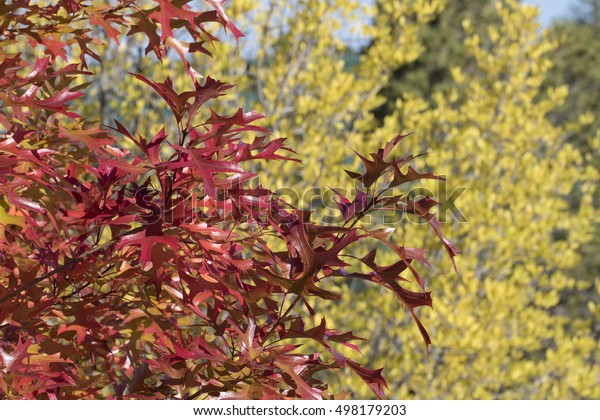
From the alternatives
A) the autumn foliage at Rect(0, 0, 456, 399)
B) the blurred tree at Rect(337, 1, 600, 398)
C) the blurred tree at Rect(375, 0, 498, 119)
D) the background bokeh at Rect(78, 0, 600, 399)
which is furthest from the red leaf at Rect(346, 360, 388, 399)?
the blurred tree at Rect(375, 0, 498, 119)

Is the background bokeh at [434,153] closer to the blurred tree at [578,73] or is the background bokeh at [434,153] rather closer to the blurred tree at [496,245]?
the blurred tree at [496,245]

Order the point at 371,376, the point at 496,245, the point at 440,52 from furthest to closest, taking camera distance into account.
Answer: the point at 440,52, the point at 496,245, the point at 371,376

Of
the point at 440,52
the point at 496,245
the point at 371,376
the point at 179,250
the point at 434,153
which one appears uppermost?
the point at 179,250

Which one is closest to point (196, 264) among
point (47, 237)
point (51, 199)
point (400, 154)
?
Result: point (51, 199)

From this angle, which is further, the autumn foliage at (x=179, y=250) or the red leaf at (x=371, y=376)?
the red leaf at (x=371, y=376)

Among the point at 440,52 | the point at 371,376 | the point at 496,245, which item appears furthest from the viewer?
the point at 440,52

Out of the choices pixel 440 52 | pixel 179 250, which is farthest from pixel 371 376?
pixel 440 52

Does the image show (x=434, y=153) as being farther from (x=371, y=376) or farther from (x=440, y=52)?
(x=440, y=52)

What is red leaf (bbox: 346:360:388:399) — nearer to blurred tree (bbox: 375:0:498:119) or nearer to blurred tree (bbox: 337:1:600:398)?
blurred tree (bbox: 337:1:600:398)

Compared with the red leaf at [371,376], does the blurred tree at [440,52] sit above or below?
below

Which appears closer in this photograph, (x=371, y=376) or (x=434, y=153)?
(x=371, y=376)

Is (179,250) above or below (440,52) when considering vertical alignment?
above

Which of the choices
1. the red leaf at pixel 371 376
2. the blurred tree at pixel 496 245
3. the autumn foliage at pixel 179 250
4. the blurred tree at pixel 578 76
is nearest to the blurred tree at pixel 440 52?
the blurred tree at pixel 578 76

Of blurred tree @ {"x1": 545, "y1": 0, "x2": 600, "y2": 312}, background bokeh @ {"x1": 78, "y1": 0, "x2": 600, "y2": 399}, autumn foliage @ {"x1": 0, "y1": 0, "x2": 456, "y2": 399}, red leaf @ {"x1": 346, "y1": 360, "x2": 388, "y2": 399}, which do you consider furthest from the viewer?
blurred tree @ {"x1": 545, "y1": 0, "x2": 600, "y2": 312}
